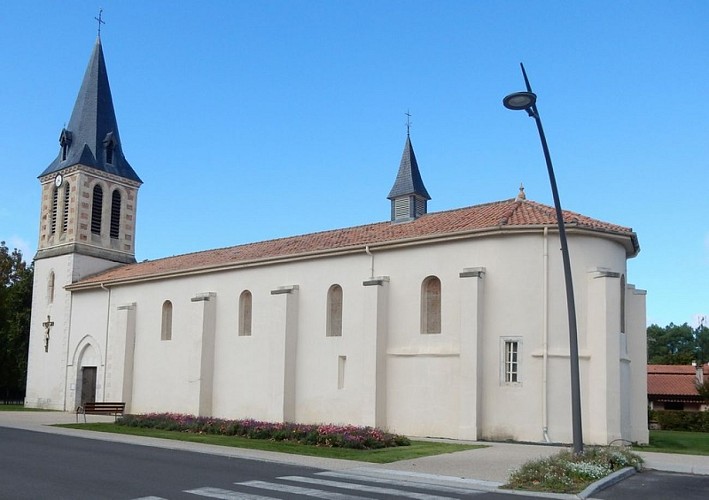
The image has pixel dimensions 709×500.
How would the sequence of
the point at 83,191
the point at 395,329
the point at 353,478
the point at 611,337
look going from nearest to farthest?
the point at 353,478, the point at 611,337, the point at 395,329, the point at 83,191

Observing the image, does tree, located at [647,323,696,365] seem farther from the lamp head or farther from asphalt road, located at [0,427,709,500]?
the lamp head

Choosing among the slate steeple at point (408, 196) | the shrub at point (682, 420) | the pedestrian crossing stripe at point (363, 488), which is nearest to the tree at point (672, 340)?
the shrub at point (682, 420)

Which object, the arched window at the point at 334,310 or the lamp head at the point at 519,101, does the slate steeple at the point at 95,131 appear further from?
the lamp head at the point at 519,101

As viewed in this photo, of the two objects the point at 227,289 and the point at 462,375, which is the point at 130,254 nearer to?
the point at 227,289

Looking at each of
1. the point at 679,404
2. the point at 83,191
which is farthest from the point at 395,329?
the point at 679,404

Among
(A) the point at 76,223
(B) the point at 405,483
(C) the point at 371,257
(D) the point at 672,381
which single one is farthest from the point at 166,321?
(D) the point at 672,381

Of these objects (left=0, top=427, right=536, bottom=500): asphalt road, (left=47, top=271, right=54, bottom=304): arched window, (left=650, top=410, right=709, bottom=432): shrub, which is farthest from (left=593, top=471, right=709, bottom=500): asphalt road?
(left=47, top=271, right=54, bottom=304): arched window

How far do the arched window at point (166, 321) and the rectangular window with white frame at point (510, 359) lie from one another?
54.7 ft

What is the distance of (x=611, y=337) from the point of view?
21.4 m

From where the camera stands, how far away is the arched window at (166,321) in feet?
107

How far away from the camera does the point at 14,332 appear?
48469 millimetres

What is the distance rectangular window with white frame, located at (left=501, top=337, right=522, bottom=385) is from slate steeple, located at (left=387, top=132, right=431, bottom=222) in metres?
8.06

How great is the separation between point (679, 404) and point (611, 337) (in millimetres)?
32640

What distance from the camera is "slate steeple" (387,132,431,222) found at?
94.4 feet
